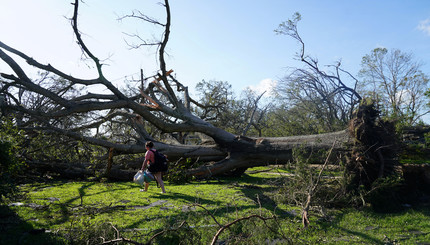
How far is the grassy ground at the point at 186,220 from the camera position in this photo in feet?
11.7

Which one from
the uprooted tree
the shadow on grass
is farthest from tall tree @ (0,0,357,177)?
the shadow on grass

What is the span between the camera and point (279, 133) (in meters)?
16.4

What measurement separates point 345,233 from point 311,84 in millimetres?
14121

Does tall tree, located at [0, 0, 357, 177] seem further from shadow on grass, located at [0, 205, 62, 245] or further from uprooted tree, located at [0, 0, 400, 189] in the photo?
shadow on grass, located at [0, 205, 62, 245]

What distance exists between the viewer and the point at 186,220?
414cm

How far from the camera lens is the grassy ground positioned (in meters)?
3.56

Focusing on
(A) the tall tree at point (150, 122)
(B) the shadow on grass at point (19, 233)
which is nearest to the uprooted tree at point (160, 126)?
(A) the tall tree at point (150, 122)

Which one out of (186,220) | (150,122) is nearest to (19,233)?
(186,220)

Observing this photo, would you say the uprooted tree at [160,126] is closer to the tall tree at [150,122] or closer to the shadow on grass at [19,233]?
the tall tree at [150,122]

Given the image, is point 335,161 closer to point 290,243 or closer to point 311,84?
point 290,243

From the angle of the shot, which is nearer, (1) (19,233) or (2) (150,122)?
(1) (19,233)

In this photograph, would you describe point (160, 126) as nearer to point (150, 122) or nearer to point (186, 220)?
point (150, 122)

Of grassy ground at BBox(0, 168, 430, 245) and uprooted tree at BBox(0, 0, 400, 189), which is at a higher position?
uprooted tree at BBox(0, 0, 400, 189)

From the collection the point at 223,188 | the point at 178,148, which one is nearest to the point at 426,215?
the point at 223,188
